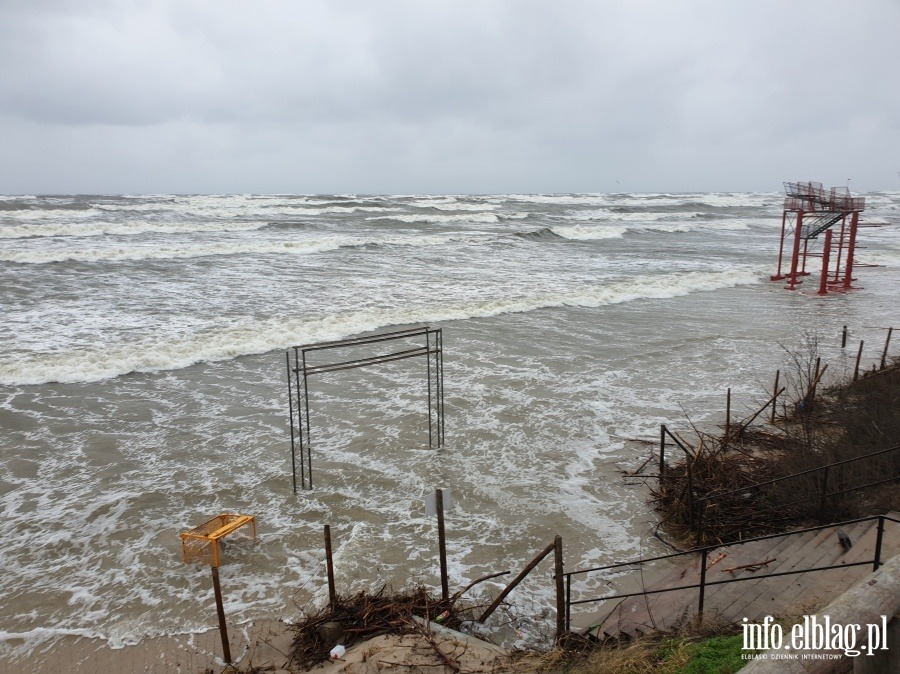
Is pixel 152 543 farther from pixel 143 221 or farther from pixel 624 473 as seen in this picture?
pixel 143 221

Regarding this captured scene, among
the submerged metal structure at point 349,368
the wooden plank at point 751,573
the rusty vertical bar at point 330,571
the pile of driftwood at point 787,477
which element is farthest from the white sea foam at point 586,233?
the rusty vertical bar at point 330,571

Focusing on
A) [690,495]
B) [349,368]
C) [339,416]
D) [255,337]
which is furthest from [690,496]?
[255,337]

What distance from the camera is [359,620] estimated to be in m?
6.52

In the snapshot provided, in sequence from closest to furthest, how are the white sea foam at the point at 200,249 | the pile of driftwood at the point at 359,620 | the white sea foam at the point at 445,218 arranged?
the pile of driftwood at the point at 359,620, the white sea foam at the point at 200,249, the white sea foam at the point at 445,218

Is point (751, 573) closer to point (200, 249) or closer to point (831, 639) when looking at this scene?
point (831, 639)

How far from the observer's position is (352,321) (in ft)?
70.1

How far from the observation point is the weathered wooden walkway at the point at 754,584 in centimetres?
616

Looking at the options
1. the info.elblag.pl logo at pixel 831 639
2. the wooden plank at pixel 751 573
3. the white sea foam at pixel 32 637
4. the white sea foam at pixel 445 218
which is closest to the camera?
the info.elblag.pl logo at pixel 831 639

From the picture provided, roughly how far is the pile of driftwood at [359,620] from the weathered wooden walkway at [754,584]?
5.40ft

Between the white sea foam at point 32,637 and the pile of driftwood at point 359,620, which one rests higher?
the pile of driftwood at point 359,620

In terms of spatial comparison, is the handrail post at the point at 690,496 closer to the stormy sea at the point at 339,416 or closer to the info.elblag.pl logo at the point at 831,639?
the stormy sea at the point at 339,416

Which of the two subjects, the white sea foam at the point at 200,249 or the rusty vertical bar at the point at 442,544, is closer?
the rusty vertical bar at the point at 442,544

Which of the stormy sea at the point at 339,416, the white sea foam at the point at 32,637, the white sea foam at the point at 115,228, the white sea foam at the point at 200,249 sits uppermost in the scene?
the white sea foam at the point at 115,228

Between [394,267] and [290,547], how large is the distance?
89.3 ft
